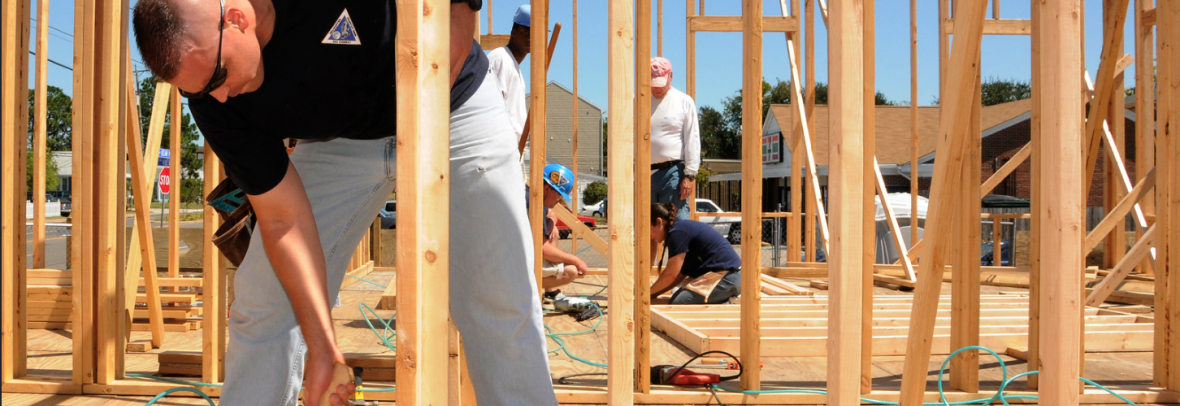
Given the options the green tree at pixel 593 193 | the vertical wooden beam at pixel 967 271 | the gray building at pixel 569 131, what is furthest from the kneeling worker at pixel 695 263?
the gray building at pixel 569 131

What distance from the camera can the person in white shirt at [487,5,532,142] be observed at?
12.6 feet

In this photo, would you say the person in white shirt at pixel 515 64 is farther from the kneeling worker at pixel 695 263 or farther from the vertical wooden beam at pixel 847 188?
the vertical wooden beam at pixel 847 188

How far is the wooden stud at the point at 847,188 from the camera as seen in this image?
5.32 feet

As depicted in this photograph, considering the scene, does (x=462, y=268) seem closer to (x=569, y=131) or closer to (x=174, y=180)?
(x=174, y=180)

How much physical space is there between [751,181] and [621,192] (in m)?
0.96

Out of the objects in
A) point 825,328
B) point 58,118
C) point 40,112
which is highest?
point 58,118

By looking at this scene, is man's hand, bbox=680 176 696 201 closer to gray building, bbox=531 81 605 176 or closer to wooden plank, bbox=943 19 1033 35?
wooden plank, bbox=943 19 1033 35

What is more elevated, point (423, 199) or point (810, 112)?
point (810, 112)

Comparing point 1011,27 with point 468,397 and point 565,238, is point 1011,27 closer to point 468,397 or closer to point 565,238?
point 468,397

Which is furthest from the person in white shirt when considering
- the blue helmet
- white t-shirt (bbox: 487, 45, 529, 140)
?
the blue helmet

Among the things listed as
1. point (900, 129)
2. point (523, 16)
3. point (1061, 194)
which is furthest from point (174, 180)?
point (900, 129)

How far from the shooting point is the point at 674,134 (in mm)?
5477

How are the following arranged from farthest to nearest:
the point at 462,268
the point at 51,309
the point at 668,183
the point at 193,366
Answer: the point at 668,183, the point at 51,309, the point at 193,366, the point at 462,268

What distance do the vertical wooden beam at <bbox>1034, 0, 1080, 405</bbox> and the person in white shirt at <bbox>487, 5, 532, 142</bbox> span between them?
2.54m
